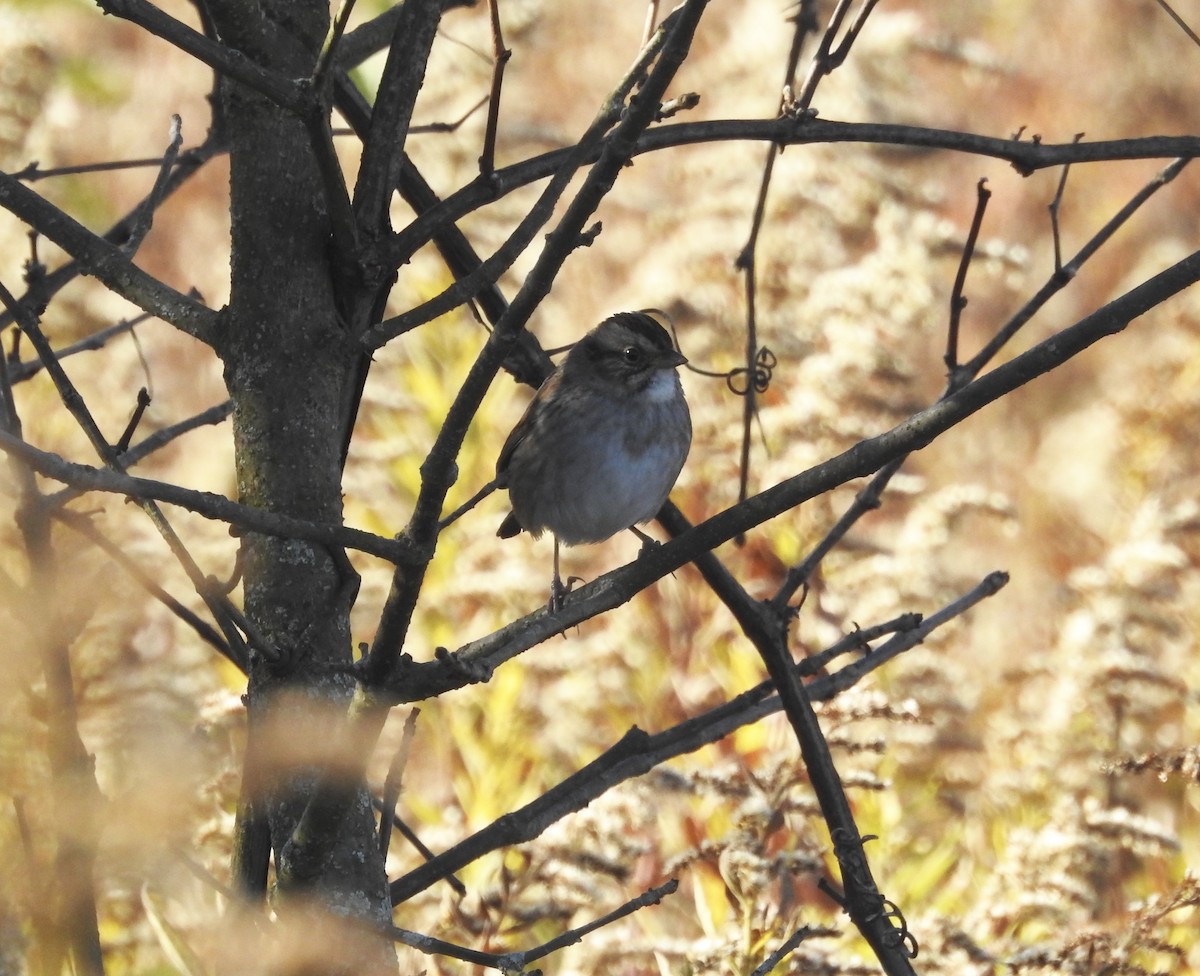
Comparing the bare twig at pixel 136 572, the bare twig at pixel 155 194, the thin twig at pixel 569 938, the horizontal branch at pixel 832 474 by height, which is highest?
the bare twig at pixel 155 194

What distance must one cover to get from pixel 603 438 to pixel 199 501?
1872 millimetres

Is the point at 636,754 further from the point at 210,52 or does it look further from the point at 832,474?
the point at 210,52

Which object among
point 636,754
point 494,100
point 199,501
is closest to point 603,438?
point 636,754

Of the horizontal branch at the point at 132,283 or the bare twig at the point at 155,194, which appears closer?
the horizontal branch at the point at 132,283

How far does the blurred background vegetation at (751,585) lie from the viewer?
265 centimetres

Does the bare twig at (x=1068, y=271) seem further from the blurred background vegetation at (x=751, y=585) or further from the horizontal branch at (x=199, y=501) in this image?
the horizontal branch at (x=199, y=501)

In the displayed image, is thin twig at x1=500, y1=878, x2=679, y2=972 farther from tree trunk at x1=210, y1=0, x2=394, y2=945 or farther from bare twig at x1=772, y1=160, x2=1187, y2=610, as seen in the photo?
bare twig at x1=772, y1=160, x2=1187, y2=610

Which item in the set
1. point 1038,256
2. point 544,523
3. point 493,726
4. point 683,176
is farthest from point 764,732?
point 1038,256

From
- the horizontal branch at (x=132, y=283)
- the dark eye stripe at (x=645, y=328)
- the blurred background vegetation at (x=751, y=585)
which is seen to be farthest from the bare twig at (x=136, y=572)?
the dark eye stripe at (x=645, y=328)

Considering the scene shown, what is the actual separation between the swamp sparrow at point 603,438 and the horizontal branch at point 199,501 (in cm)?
156

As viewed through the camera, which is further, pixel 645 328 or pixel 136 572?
pixel 645 328

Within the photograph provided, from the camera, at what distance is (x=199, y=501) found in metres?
1.29

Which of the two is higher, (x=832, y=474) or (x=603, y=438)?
(x=603, y=438)

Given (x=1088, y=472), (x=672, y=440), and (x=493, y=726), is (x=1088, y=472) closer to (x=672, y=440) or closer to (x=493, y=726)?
(x=493, y=726)
